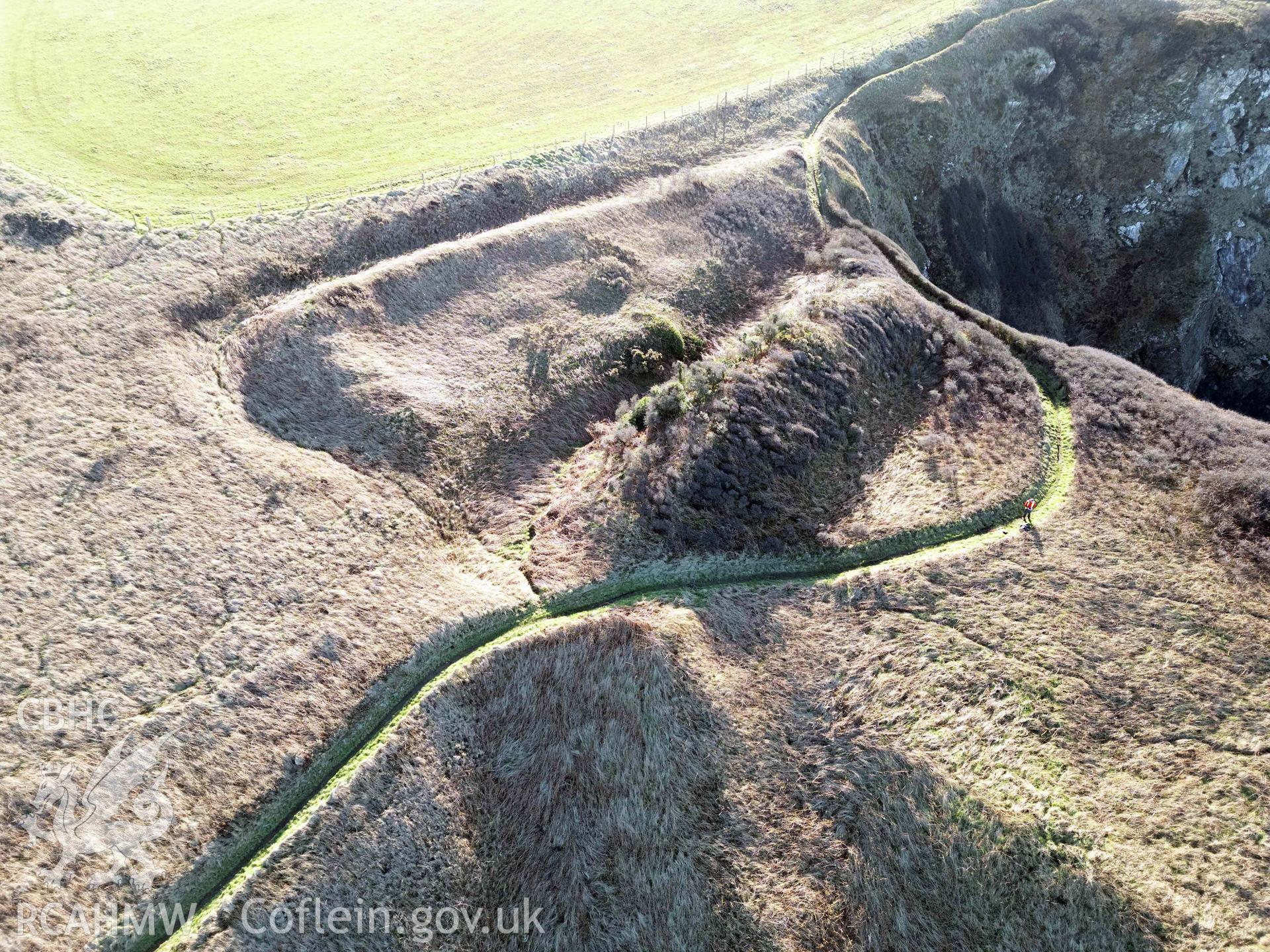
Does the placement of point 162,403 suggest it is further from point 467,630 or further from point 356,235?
point 467,630

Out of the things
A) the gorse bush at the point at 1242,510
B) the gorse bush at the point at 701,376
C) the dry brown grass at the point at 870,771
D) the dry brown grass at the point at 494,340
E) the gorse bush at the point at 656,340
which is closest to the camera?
the dry brown grass at the point at 870,771

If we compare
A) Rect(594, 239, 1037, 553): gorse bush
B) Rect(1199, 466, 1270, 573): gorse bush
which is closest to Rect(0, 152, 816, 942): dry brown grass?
Rect(594, 239, 1037, 553): gorse bush

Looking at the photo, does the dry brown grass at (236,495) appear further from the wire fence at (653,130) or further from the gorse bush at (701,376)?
the wire fence at (653,130)

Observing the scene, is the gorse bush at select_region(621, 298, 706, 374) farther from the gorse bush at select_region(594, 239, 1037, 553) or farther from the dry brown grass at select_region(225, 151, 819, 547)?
the gorse bush at select_region(594, 239, 1037, 553)

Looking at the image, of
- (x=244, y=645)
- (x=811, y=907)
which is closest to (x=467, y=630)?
(x=244, y=645)

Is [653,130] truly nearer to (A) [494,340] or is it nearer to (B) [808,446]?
(A) [494,340]

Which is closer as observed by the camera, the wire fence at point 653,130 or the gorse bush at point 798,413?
the gorse bush at point 798,413

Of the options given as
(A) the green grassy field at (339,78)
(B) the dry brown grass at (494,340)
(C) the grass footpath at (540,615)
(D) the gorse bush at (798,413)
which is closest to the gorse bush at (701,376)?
(D) the gorse bush at (798,413)

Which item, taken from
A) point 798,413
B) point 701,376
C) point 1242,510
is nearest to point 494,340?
point 701,376
